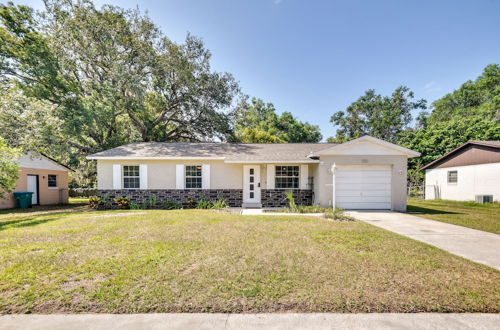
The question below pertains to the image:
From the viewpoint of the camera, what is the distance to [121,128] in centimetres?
1820

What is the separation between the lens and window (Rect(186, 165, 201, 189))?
11983 millimetres

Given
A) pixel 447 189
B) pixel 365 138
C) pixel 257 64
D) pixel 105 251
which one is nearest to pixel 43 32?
pixel 257 64

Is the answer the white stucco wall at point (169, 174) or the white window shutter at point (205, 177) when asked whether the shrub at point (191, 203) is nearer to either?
the white window shutter at point (205, 177)

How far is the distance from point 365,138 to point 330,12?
8.43m

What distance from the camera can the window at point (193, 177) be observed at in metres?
Result: 12.0

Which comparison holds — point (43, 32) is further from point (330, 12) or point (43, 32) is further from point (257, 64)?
point (330, 12)

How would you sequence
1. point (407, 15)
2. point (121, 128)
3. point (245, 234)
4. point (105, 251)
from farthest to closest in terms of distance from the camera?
point (121, 128), point (407, 15), point (245, 234), point (105, 251)

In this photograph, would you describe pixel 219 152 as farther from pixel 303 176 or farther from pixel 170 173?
pixel 303 176

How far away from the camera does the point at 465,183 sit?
14531 millimetres

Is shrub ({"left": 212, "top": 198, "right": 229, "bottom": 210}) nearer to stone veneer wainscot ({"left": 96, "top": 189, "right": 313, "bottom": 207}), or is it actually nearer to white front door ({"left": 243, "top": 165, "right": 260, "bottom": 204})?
stone veneer wainscot ({"left": 96, "top": 189, "right": 313, "bottom": 207})

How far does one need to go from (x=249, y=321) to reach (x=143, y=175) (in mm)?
11208

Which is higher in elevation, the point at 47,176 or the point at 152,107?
the point at 152,107

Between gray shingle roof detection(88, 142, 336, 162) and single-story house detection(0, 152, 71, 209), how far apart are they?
217 inches

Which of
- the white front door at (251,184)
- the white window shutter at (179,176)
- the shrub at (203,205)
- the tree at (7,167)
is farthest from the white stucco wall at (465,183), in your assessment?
the tree at (7,167)
